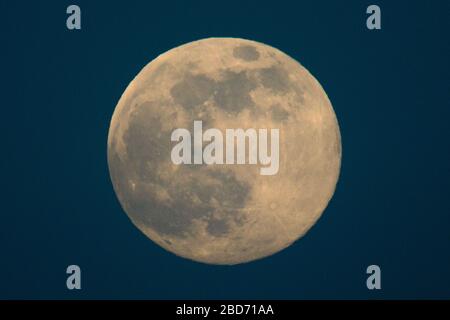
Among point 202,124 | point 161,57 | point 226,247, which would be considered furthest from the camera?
point 161,57

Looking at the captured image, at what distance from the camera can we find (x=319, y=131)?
6.39 meters

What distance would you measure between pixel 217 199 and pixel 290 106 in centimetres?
133

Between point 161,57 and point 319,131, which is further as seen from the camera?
point 161,57

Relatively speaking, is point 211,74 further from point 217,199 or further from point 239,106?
point 217,199

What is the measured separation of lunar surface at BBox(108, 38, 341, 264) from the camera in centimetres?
593

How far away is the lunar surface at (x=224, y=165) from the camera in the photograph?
593 cm

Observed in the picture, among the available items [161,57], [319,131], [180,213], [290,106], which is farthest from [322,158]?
[161,57]

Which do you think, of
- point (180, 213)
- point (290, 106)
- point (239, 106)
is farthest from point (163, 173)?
point (290, 106)

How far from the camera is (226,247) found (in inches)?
252

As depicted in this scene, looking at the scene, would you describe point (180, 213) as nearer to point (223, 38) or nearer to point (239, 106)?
point (239, 106)

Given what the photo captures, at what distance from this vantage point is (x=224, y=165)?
19.2 feet

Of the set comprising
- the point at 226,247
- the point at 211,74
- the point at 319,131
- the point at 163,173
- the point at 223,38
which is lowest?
the point at 226,247

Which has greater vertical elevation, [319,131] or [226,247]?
[319,131]

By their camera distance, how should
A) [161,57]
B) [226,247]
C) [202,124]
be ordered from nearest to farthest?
[202,124] → [226,247] → [161,57]
